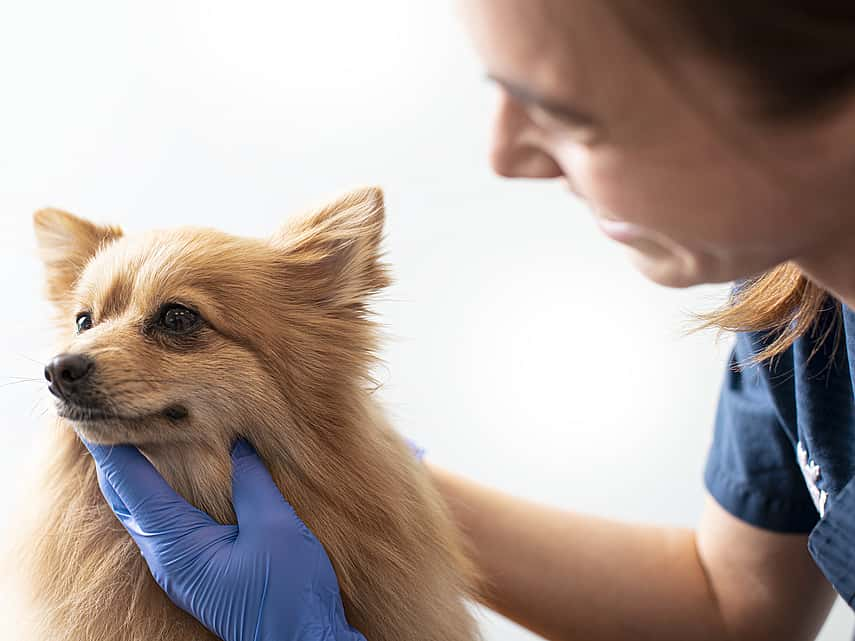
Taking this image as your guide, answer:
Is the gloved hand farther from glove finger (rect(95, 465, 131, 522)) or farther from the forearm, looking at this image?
the forearm

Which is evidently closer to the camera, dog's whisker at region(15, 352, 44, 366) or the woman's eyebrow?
the woman's eyebrow

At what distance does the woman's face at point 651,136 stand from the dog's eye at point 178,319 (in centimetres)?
49

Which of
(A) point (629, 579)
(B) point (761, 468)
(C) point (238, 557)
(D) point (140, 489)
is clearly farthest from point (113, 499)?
(B) point (761, 468)

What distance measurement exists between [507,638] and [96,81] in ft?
4.70

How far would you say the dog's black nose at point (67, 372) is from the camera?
0.92m

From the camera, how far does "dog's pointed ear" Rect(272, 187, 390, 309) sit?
108cm

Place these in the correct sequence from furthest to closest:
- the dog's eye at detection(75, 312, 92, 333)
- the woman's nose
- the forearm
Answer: the forearm
the dog's eye at detection(75, 312, 92, 333)
the woman's nose

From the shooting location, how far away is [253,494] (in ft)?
3.25

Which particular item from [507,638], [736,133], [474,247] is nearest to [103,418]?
[736,133]

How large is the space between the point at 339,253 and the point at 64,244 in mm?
360

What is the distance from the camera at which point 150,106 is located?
1.56m

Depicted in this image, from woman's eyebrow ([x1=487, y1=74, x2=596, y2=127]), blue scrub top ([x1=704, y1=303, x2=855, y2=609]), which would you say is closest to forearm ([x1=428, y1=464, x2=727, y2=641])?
blue scrub top ([x1=704, y1=303, x2=855, y2=609])

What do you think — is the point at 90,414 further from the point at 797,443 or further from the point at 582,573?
the point at 797,443

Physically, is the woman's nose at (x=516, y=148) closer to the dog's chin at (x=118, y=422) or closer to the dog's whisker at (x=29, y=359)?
the dog's chin at (x=118, y=422)
